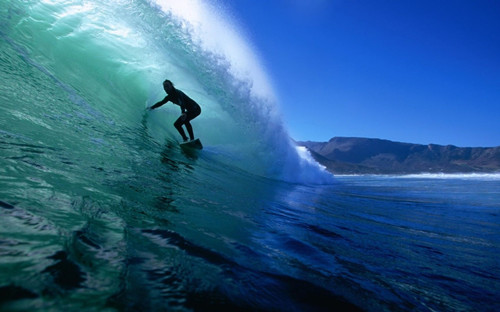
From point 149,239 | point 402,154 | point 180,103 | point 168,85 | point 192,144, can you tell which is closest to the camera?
point 149,239

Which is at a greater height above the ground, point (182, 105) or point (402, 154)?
point (402, 154)

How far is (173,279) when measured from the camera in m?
1.00

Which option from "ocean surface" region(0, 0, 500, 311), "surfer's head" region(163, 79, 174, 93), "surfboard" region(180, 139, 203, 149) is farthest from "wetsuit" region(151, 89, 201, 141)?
"ocean surface" region(0, 0, 500, 311)

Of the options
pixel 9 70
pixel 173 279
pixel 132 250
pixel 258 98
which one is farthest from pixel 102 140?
pixel 258 98

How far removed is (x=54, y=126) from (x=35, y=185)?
1.93 metres

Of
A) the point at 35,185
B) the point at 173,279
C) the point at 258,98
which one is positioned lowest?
the point at 173,279

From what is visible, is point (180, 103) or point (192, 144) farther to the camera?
point (192, 144)

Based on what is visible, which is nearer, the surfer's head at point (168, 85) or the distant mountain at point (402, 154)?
the surfer's head at point (168, 85)

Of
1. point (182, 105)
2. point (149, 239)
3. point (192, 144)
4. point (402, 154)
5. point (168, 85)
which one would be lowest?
point (149, 239)

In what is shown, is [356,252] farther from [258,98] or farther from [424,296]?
[258,98]

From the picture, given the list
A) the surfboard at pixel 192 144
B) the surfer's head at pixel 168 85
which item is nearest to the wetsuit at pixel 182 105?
the surfer's head at pixel 168 85

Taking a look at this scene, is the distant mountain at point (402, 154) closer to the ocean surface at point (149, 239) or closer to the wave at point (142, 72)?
the wave at point (142, 72)

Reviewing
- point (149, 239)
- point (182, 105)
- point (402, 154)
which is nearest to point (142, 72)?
point (182, 105)

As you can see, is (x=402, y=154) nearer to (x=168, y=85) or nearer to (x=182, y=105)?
(x=182, y=105)
